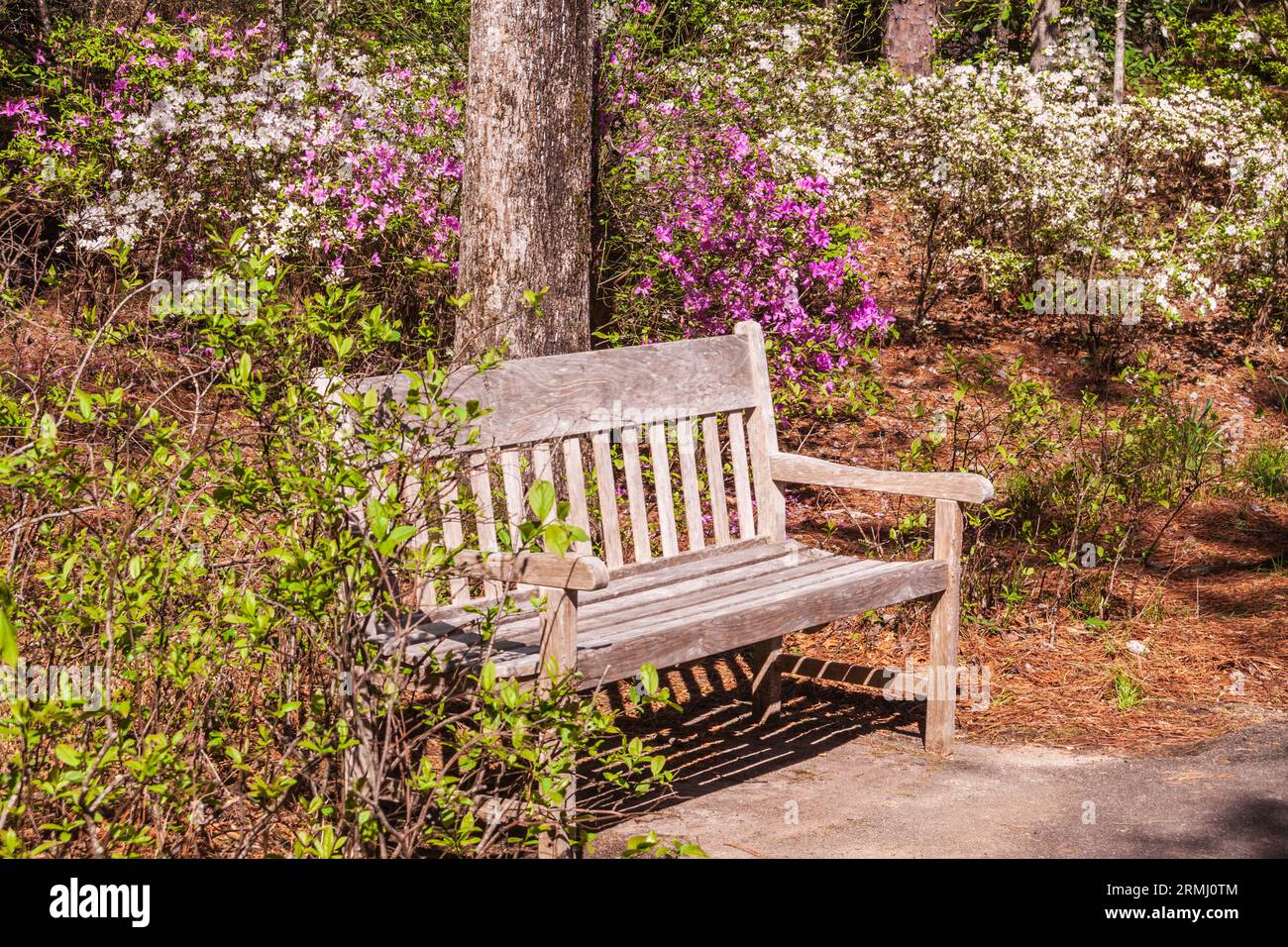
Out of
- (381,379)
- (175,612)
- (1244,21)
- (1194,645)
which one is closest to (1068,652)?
(1194,645)

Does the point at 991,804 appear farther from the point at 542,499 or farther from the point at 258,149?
the point at 258,149

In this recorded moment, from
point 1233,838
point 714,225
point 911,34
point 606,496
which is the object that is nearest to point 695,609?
point 606,496

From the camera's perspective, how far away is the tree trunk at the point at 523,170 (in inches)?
200

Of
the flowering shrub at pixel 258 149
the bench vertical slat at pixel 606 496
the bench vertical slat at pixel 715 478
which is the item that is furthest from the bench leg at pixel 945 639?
the flowering shrub at pixel 258 149

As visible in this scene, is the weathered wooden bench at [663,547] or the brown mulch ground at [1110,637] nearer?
the weathered wooden bench at [663,547]

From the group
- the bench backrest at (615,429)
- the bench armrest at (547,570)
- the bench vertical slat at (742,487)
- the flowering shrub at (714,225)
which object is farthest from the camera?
the flowering shrub at (714,225)

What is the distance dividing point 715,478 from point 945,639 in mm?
939

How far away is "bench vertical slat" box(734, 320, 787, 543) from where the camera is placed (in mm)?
4754

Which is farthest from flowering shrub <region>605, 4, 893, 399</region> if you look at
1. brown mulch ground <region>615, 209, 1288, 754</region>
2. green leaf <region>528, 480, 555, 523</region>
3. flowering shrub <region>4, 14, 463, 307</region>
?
green leaf <region>528, 480, 555, 523</region>

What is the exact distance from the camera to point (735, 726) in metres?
4.78

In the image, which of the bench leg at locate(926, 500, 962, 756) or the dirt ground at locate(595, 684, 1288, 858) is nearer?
the dirt ground at locate(595, 684, 1288, 858)

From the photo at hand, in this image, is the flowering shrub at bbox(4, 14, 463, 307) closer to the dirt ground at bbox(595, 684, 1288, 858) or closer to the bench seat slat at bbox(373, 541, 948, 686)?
the bench seat slat at bbox(373, 541, 948, 686)

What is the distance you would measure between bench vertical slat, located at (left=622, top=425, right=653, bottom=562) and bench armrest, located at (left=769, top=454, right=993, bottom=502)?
2.15 ft

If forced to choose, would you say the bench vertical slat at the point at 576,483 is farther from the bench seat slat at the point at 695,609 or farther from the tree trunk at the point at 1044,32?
the tree trunk at the point at 1044,32
